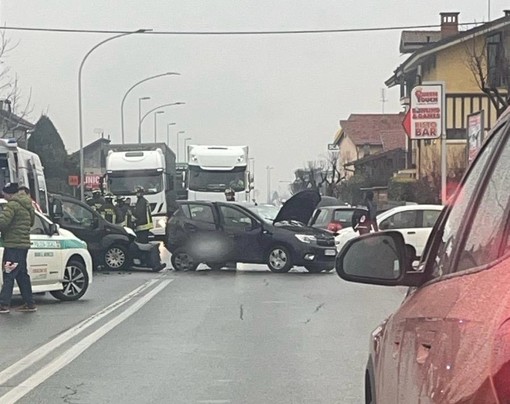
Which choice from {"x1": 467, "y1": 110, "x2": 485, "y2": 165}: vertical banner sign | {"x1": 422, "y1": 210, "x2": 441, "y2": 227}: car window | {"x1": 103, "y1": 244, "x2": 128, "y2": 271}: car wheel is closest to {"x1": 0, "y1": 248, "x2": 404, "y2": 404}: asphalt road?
{"x1": 103, "y1": 244, "x2": 128, "y2": 271}: car wheel

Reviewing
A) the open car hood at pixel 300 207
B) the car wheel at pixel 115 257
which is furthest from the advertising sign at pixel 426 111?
the car wheel at pixel 115 257

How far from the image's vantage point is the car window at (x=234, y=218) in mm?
22172

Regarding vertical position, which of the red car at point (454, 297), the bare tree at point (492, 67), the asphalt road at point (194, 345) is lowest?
the asphalt road at point (194, 345)

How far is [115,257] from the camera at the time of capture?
22031mm

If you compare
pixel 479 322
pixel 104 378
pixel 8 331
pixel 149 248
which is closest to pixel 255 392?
pixel 104 378

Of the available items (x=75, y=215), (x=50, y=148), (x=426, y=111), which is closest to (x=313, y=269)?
(x=75, y=215)

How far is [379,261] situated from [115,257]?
18.7m

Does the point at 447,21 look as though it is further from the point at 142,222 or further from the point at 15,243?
the point at 15,243

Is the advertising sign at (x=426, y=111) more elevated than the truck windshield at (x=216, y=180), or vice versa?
the advertising sign at (x=426, y=111)

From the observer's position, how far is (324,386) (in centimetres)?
829

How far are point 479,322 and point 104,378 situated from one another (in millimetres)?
6869

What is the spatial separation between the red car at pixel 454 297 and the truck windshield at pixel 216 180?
103 ft

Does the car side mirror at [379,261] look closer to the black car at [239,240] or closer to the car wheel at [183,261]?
the black car at [239,240]

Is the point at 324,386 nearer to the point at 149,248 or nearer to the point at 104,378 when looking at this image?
the point at 104,378
